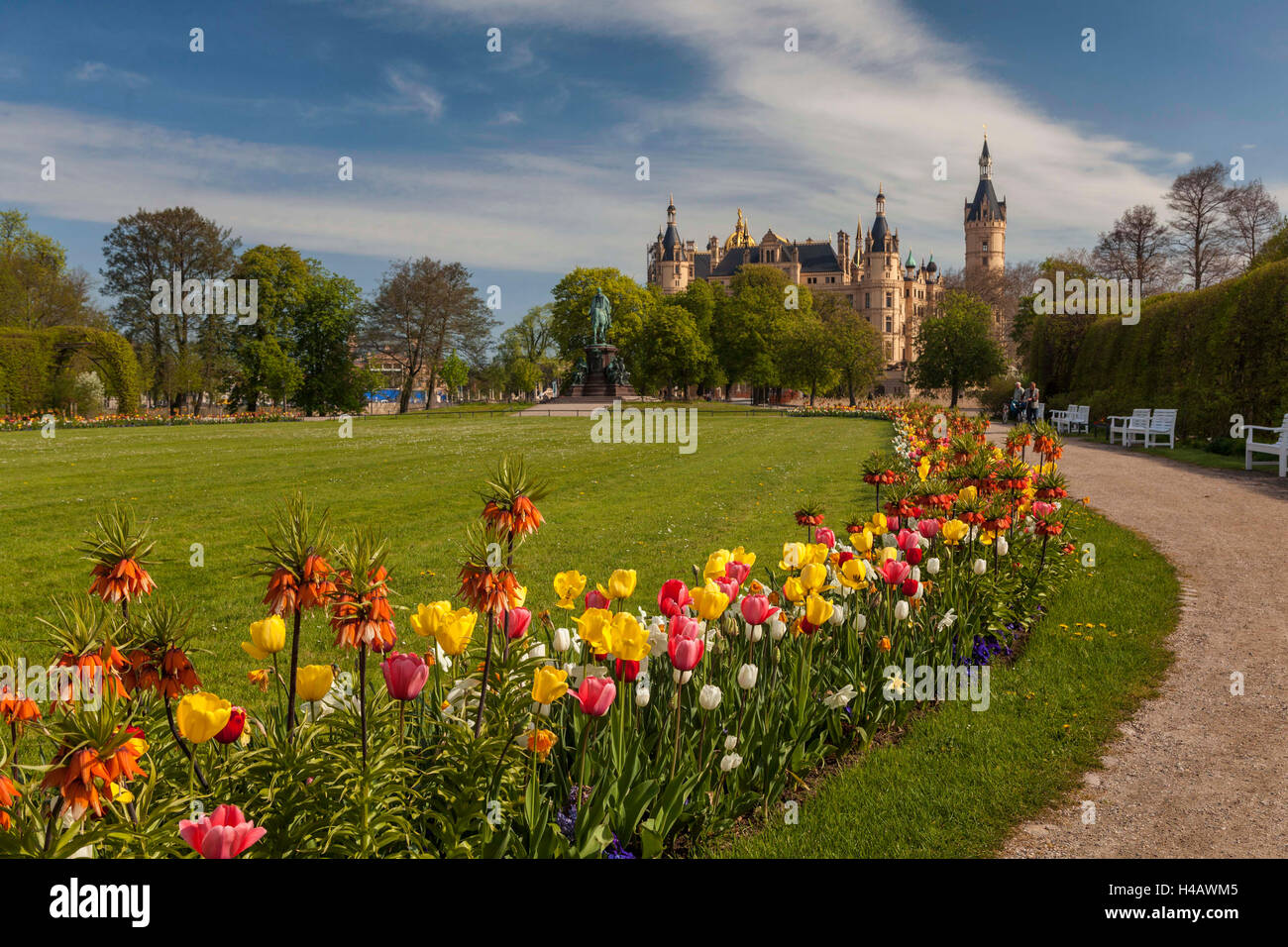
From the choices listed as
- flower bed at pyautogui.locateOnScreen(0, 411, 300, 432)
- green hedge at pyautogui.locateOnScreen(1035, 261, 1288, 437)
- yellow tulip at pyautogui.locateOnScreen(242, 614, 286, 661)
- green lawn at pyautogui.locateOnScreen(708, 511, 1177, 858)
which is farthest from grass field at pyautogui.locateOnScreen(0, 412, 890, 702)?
flower bed at pyautogui.locateOnScreen(0, 411, 300, 432)

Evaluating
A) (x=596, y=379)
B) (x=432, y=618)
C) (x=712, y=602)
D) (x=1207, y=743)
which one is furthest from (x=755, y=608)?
(x=596, y=379)

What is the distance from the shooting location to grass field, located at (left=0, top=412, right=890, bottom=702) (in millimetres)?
6652

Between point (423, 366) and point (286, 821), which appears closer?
point (286, 821)

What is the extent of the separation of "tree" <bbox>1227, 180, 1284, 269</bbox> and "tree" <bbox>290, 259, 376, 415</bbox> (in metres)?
50.2

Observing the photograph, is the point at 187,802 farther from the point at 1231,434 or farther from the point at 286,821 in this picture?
the point at 1231,434

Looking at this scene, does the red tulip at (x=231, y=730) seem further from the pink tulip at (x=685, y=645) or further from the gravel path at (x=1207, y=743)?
the gravel path at (x=1207, y=743)

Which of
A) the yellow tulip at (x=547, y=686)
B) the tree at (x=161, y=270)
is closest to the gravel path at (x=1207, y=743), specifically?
the yellow tulip at (x=547, y=686)

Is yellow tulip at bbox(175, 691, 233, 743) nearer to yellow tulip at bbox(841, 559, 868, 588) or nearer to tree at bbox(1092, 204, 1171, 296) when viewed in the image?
yellow tulip at bbox(841, 559, 868, 588)

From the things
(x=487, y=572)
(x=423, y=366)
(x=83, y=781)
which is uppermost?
(x=423, y=366)

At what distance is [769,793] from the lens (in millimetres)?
3301
